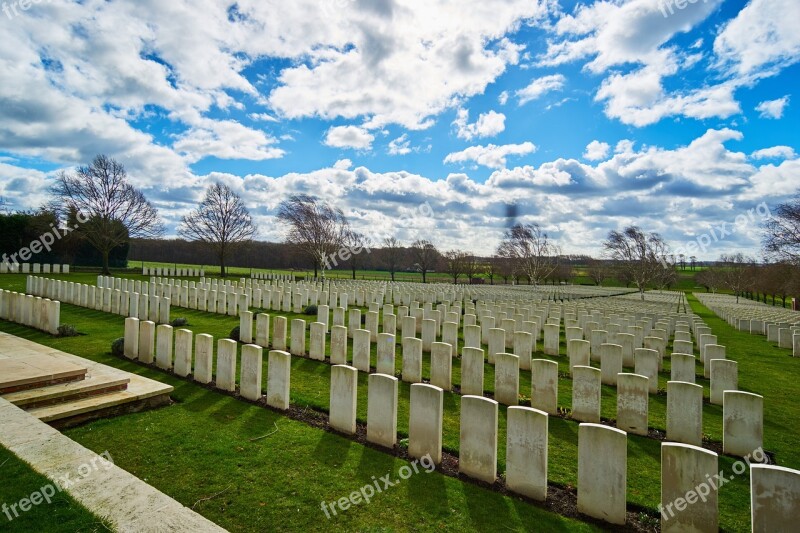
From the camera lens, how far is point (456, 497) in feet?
11.8

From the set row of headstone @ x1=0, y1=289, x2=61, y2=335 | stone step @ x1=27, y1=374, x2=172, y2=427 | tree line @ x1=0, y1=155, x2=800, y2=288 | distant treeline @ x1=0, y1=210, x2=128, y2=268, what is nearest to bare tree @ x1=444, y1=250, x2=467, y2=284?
tree line @ x1=0, y1=155, x2=800, y2=288

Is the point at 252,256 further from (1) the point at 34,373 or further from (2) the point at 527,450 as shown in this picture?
(2) the point at 527,450

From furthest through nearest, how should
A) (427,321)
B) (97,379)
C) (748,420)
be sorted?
1. (427,321)
2. (97,379)
3. (748,420)

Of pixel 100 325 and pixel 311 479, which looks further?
pixel 100 325

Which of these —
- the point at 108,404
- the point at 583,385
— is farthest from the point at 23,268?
the point at 583,385

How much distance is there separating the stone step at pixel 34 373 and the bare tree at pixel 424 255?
47761mm

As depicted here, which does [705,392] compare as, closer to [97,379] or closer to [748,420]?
[748,420]

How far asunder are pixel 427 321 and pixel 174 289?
12112 mm

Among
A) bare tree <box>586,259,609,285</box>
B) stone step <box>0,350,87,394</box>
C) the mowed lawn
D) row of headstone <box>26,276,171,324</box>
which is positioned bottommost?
the mowed lawn

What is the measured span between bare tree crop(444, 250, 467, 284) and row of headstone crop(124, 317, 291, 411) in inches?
1775

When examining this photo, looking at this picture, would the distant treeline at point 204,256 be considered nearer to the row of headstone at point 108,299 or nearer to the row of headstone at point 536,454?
the row of headstone at point 108,299

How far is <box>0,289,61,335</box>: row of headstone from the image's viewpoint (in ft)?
32.7

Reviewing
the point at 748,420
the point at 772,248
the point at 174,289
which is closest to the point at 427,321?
the point at 748,420

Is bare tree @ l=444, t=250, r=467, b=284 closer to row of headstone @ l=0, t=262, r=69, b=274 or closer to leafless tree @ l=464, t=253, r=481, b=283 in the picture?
leafless tree @ l=464, t=253, r=481, b=283
